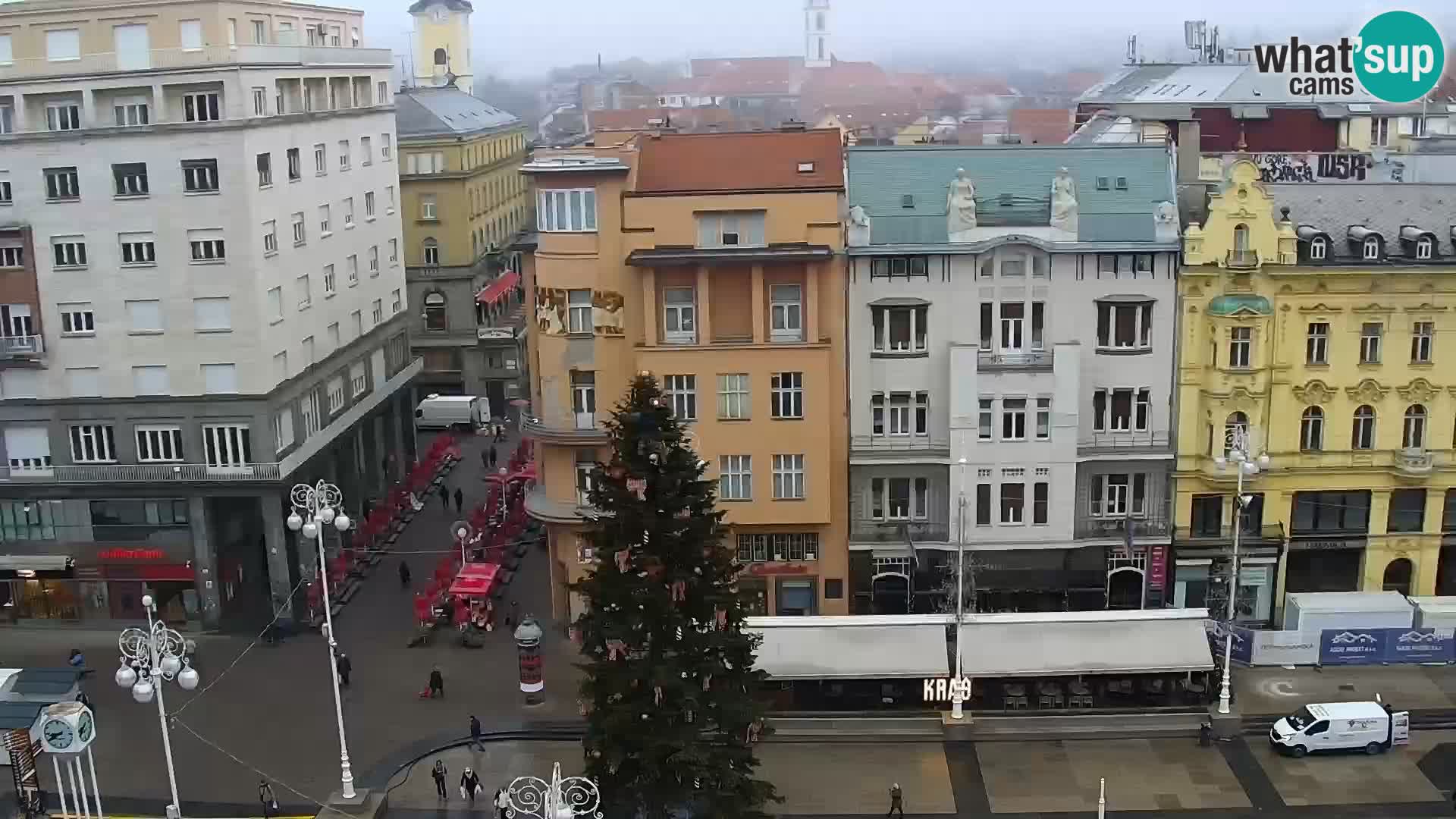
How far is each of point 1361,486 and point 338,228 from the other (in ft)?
147

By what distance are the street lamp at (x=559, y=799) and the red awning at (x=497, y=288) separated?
155 feet

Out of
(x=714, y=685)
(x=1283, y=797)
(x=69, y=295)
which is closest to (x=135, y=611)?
(x=69, y=295)

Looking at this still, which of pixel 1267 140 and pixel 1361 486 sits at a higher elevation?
pixel 1267 140

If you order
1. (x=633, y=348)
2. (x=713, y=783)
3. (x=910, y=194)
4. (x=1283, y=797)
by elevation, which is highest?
(x=910, y=194)

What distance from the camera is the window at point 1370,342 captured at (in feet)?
159

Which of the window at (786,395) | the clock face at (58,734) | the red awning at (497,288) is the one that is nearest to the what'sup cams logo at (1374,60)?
the window at (786,395)

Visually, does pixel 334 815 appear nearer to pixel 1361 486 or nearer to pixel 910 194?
pixel 910 194

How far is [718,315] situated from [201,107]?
21443 mm

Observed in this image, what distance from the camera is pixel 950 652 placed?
46188mm

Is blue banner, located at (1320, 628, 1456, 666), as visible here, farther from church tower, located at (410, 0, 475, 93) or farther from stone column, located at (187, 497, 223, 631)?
church tower, located at (410, 0, 475, 93)

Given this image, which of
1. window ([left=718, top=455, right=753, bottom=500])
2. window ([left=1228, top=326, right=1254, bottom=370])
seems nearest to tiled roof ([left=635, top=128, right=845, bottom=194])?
window ([left=718, top=455, right=753, bottom=500])

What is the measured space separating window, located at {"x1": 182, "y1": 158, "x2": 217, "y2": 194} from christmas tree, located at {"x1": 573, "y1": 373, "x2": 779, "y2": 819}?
86.8 ft

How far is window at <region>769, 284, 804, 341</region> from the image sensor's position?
158 ft

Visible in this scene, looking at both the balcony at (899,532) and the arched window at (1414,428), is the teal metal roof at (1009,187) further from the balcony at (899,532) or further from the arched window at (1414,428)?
the arched window at (1414,428)
